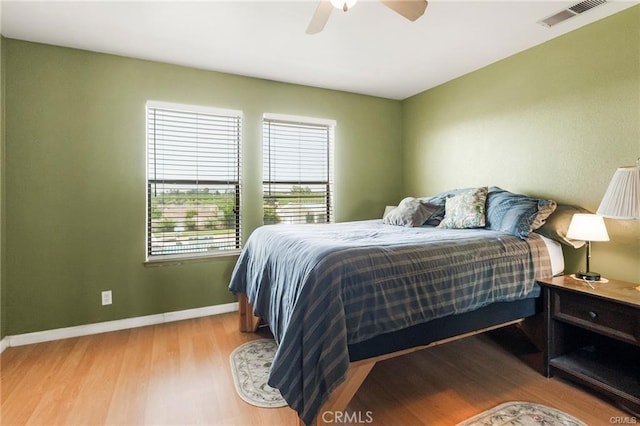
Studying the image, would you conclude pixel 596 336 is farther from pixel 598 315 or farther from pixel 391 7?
pixel 391 7

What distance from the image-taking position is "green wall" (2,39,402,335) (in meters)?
2.52

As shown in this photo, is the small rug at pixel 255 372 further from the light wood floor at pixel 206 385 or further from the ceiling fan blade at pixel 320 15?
the ceiling fan blade at pixel 320 15

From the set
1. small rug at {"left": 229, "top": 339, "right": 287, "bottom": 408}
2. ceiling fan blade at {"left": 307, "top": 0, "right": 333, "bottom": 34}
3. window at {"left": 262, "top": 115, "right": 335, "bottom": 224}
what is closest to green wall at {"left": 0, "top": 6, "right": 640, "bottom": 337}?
window at {"left": 262, "top": 115, "right": 335, "bottom": 224}

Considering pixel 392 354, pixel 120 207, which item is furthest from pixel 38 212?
pixel 392 354

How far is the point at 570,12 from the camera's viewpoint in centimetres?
221

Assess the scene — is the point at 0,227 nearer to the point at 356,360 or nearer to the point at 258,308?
the point at 258,308

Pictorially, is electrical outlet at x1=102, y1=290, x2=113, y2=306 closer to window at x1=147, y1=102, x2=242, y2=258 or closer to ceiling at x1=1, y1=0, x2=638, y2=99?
window at x1=147, y1=102, x2=242, y2=258

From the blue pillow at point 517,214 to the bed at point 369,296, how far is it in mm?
80

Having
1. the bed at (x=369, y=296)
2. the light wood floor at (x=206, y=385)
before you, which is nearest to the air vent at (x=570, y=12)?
the bed at (x=369, y=296)

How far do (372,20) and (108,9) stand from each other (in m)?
1.85

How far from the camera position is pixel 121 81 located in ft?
9.22

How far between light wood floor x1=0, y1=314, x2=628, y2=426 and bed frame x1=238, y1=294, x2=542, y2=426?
0.28m

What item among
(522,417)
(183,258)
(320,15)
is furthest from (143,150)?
(522,417)

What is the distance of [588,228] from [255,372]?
2.40m
